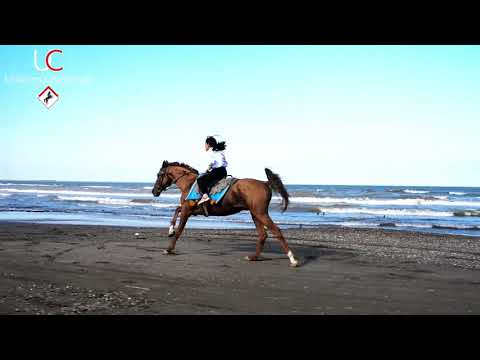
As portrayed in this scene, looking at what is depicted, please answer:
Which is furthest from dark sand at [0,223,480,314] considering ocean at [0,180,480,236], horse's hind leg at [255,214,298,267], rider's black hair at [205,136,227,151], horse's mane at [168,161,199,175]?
ocean at [0,180,480,236]

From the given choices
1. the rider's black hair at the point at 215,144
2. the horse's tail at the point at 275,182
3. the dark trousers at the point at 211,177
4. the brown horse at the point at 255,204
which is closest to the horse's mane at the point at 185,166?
the brown horse at the point at 255,204

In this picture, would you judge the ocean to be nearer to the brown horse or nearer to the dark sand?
the dark sand

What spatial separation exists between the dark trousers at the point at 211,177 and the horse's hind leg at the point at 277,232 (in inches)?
49.5

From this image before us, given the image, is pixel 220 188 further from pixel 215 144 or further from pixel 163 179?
pixel 163 179

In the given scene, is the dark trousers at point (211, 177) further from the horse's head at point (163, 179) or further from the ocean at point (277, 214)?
the ocean at point (277, 214)

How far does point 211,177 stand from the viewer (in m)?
9.97

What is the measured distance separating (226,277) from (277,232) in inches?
69.7

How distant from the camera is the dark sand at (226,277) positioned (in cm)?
574

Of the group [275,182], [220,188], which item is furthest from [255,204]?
[220,188]
